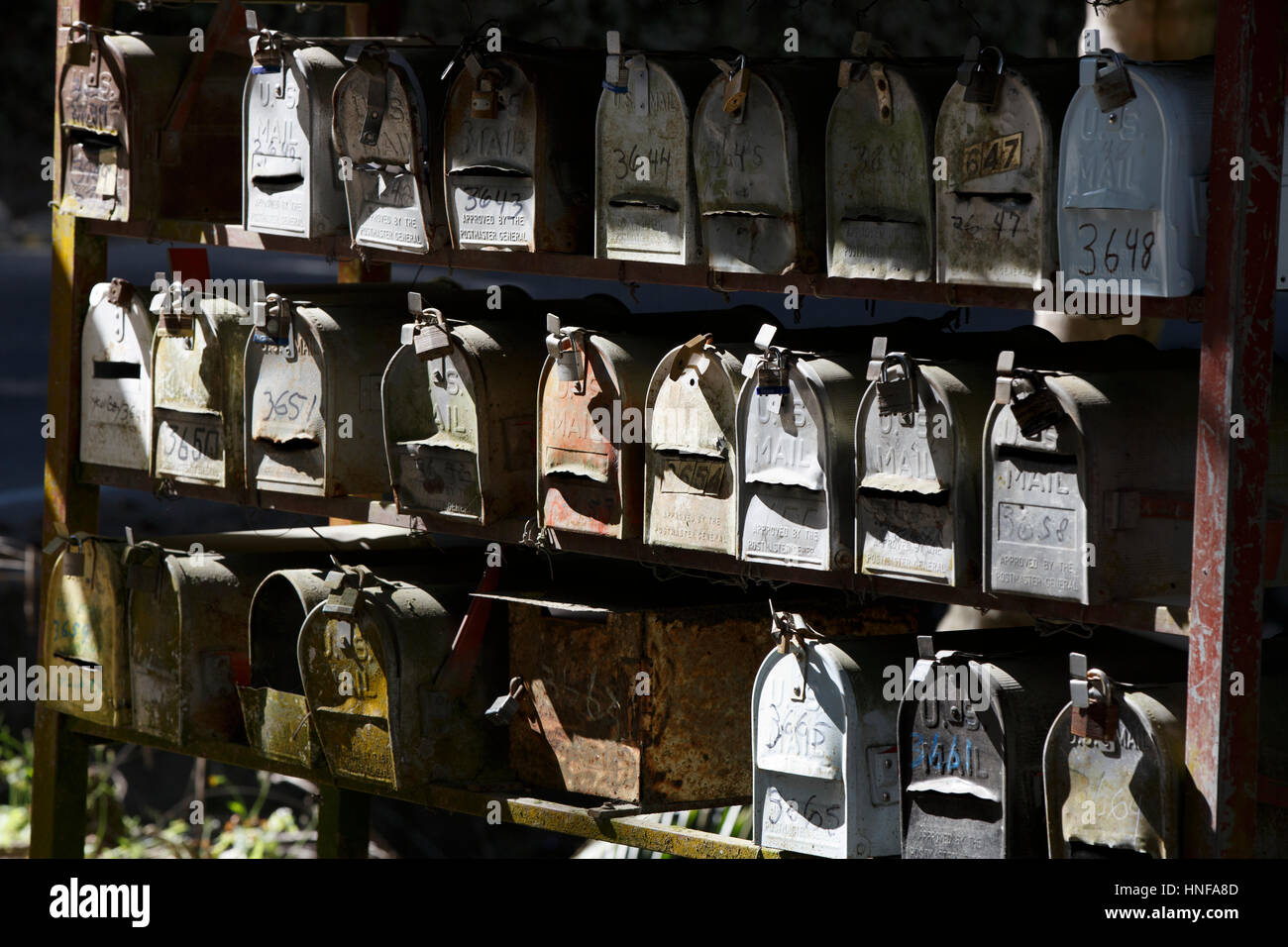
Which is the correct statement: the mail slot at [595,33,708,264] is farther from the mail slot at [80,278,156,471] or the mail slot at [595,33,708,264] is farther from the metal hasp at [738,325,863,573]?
the mail slot at [80,278,156,471]

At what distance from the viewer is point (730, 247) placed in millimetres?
3605

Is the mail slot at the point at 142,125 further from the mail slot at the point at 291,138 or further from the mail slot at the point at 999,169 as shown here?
the mail slot at the point at 999,169

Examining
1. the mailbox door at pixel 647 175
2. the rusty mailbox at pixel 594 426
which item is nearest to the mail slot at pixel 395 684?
the rusty mailbox at pixel 594 426

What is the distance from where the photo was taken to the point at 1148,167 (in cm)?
301

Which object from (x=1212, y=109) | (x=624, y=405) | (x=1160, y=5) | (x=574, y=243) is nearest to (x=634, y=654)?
(x=624, y=405)

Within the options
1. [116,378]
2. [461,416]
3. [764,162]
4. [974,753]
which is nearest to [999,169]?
[764,162]

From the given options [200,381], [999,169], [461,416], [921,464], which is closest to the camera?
[999,169]

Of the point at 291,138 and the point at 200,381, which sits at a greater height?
the point at 291,138

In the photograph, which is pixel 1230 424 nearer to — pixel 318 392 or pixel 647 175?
pixel 647 175

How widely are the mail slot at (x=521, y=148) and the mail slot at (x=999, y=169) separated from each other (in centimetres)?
89

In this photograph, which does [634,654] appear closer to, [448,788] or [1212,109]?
[448,788]

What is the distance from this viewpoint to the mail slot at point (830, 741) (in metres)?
3.48

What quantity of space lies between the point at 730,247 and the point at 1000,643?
2.99ft

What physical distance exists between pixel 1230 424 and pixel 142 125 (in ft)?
9.11
